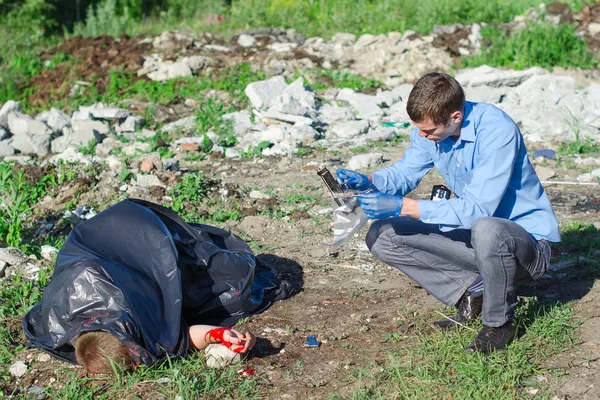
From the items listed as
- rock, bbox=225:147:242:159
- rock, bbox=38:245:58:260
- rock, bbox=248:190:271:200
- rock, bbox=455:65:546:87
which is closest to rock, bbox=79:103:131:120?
rock, bbox=225:147:242:159

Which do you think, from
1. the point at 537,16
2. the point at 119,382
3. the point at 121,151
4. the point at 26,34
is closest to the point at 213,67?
the point at 121,151

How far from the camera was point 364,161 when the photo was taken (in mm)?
6898

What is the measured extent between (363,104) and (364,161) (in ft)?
7.22

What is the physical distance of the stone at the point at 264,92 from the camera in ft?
28.6

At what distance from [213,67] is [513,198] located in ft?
25.2

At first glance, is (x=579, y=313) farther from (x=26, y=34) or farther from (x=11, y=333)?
(x=26, y=34)

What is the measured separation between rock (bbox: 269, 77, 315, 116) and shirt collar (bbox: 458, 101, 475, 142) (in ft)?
16.2

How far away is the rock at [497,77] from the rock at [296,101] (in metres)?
2.15

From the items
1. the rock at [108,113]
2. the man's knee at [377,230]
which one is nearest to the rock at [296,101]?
the rock at [108,113]

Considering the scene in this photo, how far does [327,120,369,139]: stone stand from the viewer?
7.97 m

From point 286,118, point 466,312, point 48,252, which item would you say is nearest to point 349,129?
point 286,118

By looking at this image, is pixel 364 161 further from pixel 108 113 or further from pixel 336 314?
pixel 108 113

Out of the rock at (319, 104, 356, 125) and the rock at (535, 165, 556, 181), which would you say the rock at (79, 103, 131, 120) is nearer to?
the rock at (319, 104, 356, 125)

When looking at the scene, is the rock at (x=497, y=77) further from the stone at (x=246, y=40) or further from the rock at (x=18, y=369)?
the rock at (x=18, y=369)
